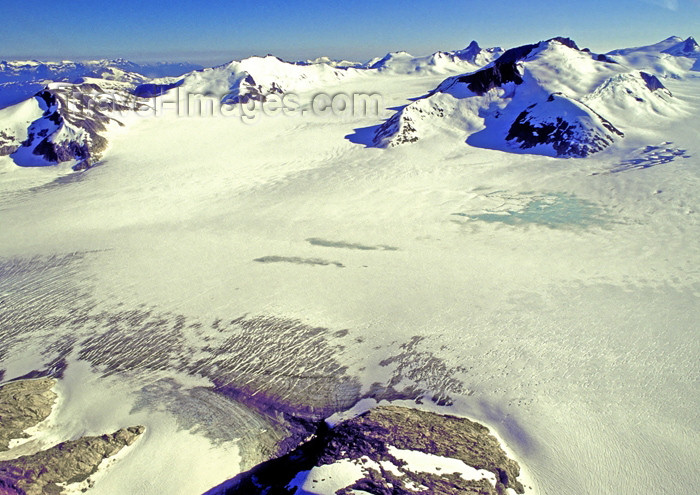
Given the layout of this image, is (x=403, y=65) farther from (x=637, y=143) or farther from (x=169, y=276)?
(x=169, y=276)

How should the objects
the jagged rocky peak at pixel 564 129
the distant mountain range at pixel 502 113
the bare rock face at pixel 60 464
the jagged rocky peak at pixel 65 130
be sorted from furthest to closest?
1. the jagged rocky peak at pixel 65 130
2. the distant mountain range at pixel 502 113
3. the jagged rocky peak at pixel 564 129
4. the bare rock face at pixel 60 464

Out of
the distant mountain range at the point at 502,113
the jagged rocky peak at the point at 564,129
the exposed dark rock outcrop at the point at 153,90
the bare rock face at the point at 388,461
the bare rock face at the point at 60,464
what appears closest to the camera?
the bare rock face at the point at 388,461

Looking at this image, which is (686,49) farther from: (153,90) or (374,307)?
(374,307)

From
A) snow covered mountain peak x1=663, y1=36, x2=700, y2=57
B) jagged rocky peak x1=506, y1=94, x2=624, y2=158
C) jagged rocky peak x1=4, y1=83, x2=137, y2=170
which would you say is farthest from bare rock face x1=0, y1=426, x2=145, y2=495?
snow covered mountain peak x1=663, y1=36, x2=700, y2=57

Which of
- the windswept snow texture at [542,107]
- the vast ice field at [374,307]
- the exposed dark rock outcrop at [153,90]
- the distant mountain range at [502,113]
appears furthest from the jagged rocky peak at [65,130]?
the windswept snow texture at [542,107]

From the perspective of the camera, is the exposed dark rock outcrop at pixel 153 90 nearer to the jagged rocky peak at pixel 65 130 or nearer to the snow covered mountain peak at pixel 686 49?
the jagged rocky peak at pixel 65 130

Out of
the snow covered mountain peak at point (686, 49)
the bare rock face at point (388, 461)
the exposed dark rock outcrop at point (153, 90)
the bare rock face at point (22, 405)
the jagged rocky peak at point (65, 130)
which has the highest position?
the snow covered mountain peak at point (686, 49)

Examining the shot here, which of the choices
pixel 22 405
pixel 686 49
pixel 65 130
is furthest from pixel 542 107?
pixel 686 49

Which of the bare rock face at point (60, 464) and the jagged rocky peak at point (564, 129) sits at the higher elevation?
the jagged rocky peak at point (564, 129)
